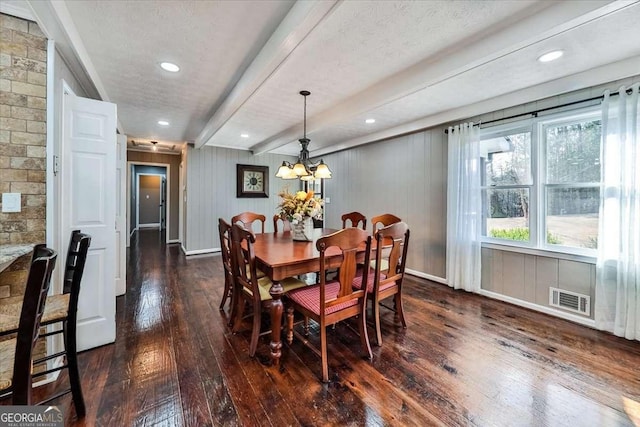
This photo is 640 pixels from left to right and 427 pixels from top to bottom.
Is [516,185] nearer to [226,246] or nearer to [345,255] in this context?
[345,255]

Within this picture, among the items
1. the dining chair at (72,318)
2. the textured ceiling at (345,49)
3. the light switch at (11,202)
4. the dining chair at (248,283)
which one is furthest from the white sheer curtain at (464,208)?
the light switch at (11,202)

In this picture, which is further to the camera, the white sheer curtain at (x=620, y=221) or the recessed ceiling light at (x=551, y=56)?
the white sheer curtain at (x=620, y=221)

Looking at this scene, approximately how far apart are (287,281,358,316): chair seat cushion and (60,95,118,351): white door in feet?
4.97

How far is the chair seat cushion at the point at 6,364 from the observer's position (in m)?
0.95

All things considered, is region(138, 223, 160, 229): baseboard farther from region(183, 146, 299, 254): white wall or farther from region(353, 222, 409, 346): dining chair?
region(353, 222, 409, 346): dining chair

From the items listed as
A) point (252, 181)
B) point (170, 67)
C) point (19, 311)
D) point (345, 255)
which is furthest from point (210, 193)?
point (345, 255)

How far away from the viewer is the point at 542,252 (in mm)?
2877

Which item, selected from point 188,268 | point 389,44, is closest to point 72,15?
point 389,44

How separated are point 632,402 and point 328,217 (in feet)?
16.1

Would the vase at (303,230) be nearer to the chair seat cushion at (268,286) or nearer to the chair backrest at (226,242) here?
the chair seat cushion at (268,286)

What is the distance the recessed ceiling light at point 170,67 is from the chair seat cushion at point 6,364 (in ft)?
7.46

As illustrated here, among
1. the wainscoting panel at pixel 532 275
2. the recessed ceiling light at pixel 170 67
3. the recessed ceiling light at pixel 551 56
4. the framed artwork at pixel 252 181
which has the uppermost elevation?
the recessed ceiling light at pixel 170 67

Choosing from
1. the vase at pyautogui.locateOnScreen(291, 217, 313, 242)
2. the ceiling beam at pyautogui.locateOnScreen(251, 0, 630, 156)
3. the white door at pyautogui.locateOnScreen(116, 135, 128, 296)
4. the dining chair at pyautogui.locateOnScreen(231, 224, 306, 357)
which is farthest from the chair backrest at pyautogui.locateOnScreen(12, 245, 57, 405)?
the ceiling beam at pyautogui.locateOnScreen(251, 0, 630, 156)

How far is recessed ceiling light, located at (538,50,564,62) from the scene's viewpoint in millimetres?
2094
